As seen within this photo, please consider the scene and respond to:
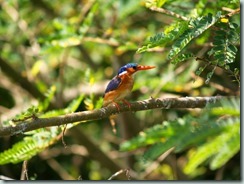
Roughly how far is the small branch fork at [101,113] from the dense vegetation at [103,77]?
48mm

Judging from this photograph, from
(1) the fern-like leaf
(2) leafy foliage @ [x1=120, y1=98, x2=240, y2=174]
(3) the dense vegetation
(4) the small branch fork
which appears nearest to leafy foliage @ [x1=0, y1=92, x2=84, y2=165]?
(3) the dense vegetation

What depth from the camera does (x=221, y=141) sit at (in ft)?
3.91

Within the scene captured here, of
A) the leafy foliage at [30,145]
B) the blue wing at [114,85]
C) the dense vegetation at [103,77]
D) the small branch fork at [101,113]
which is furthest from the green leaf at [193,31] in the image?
the leafy foliage at [30,145]

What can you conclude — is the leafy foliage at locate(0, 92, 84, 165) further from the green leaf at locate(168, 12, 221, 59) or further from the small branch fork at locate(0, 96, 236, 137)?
the green leaf at locate(168, 12, 221, 59)

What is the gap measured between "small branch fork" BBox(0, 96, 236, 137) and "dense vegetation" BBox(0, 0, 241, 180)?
0.05 meters

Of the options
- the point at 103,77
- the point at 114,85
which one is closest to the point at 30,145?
the point at 114,85

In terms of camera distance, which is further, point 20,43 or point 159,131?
point 20,43

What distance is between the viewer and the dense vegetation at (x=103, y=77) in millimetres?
1818

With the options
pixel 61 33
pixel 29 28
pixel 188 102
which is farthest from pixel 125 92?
pixel 29 28

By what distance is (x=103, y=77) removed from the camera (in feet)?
12.5

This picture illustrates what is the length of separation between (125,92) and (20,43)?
6.25 ft

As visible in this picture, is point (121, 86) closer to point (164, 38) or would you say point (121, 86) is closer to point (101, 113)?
point (101, 113)

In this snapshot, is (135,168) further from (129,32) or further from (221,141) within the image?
(221,141)

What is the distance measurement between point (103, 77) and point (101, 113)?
2.12m
